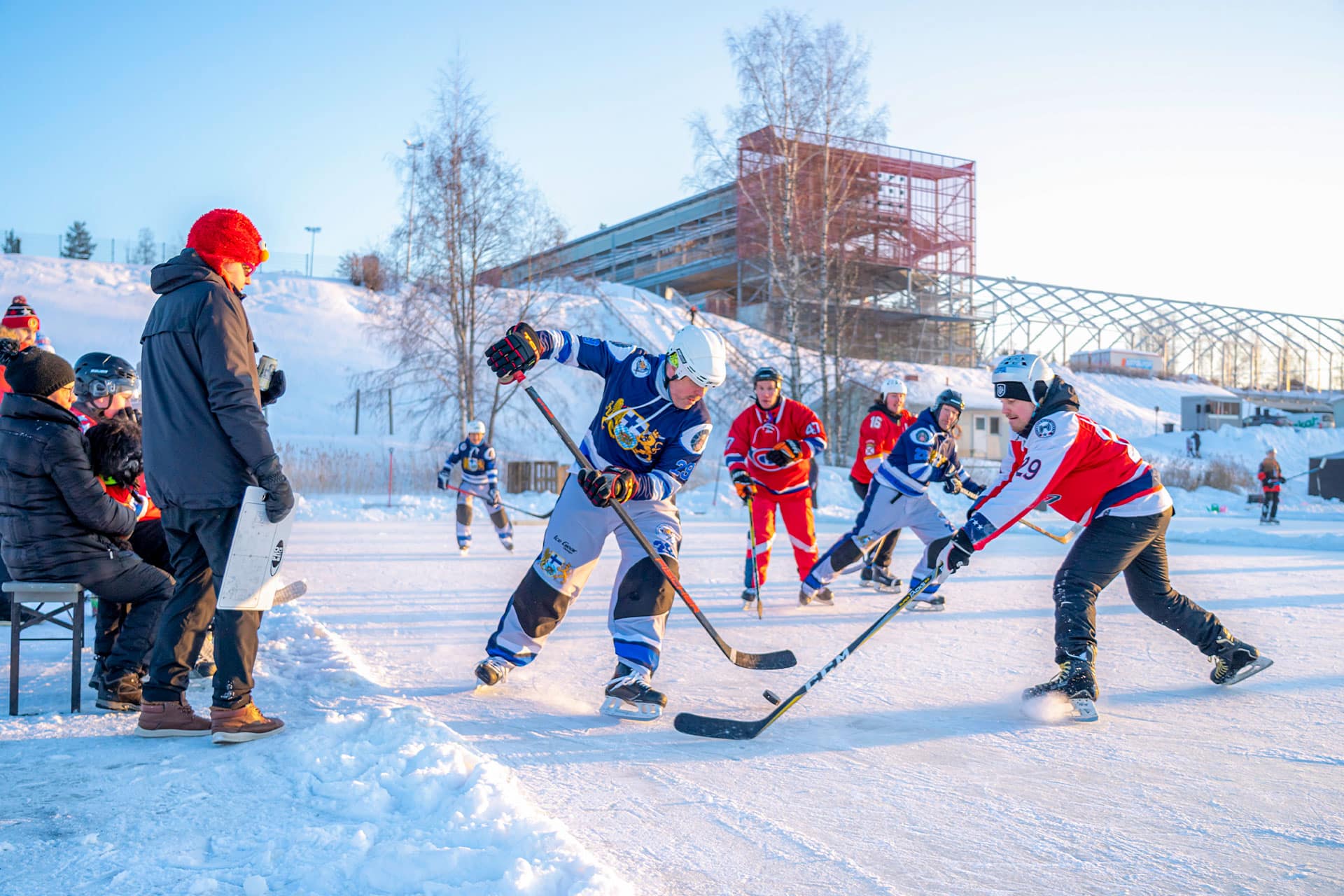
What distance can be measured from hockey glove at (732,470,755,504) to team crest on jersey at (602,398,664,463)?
2445mm

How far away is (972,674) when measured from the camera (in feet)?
14.3

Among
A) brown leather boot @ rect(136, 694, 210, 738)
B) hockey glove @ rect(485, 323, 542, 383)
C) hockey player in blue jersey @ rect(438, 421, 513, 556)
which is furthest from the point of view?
hockey player in blue jersey @ rect(438, 421, 513, 556)

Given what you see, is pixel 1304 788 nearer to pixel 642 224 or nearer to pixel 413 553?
pixel 413 553

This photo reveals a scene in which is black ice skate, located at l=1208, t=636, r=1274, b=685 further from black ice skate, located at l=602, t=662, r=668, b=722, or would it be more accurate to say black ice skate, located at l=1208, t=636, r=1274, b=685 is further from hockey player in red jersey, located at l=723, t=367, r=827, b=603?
hockey player in red jersey, located at l=723, t=367, r=827, b=603

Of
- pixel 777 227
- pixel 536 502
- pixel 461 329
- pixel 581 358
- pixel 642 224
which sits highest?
pixel 642 224

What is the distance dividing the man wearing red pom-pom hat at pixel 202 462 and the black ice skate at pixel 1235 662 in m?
3.91

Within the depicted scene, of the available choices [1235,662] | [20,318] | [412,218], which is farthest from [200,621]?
[412,218]

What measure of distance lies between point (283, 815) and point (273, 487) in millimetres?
1070

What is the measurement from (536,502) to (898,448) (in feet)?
36.6

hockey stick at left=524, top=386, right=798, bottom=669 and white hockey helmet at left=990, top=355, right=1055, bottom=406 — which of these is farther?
white hockey helmet at left=990, top=355, right=1055, bottom=406

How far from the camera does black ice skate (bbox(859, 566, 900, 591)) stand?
728 centimetres

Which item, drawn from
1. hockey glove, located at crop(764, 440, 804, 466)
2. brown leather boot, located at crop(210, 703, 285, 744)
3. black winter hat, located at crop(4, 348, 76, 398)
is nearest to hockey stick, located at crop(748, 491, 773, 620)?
hockey glove, located at crop(764, 440, 804, 466)

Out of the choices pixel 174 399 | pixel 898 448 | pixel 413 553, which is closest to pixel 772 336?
pixel 413 553

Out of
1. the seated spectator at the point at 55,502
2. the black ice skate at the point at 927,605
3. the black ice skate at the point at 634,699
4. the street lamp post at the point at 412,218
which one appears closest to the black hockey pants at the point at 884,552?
the black ice skate at the point at 927,605
